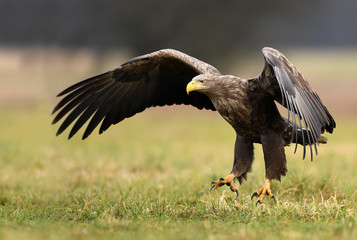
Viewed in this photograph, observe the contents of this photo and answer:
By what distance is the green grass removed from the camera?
509cm

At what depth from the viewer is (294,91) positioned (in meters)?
5.63

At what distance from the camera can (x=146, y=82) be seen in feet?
24.8

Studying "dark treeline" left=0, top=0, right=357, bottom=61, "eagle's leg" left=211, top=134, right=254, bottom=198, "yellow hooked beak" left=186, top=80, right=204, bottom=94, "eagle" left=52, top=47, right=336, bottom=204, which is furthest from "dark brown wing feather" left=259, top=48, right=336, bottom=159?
"dark treeline" left=0, top=0, right=357, bottom=61

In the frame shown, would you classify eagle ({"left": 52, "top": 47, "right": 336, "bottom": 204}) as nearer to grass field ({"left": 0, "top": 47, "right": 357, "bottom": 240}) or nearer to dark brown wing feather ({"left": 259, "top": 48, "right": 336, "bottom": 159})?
dark brown wing feather ({"left": 259, "top": 48, "right": 336, "bottom": 159})

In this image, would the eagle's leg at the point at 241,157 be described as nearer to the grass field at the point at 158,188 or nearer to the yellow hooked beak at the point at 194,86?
the grass field at the point at 158,188

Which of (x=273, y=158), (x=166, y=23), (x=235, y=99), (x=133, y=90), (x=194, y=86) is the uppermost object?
(x=166, y=23)

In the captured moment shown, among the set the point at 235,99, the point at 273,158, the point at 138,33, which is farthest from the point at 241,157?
the point at 138,33

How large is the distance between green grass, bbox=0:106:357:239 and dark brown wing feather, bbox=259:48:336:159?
2.58 ft

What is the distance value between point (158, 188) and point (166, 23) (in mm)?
18455

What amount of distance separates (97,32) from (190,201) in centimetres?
2120

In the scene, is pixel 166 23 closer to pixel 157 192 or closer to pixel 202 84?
pixel 157 192

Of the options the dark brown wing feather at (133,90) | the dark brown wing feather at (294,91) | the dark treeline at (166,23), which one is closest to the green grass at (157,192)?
the dark brown wing feather at (294,91)

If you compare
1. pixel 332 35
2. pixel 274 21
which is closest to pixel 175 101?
pixel 274 21

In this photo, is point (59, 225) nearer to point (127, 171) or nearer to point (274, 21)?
point (127, 171)
